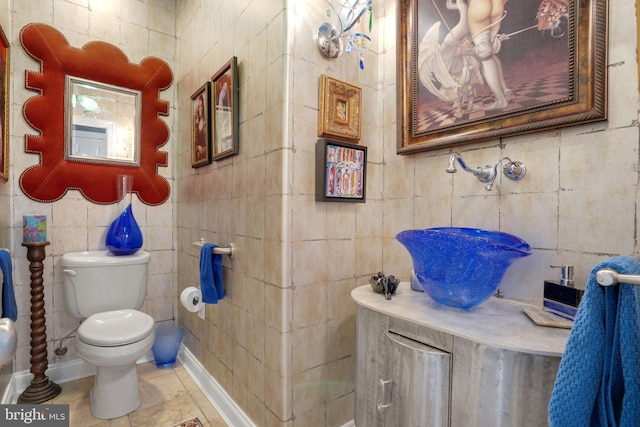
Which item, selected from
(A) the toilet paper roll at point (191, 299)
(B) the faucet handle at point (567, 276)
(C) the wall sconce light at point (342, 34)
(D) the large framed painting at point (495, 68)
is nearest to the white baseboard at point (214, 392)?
(A) the toilet paper roll at point (191, 299)

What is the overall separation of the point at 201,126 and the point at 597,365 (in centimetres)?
212

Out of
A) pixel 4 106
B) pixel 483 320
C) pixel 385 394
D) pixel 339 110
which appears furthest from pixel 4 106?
pixel 483 320

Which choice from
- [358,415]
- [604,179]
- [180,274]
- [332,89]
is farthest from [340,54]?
[180,274]

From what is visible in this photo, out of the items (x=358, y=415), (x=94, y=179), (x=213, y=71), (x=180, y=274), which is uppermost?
(x=213, y=71)

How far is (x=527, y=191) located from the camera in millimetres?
1095

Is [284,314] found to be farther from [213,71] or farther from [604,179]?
[213,71]

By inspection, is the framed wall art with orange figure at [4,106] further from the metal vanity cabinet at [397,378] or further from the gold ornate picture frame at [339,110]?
the metal vanity cabinet at [397,378]

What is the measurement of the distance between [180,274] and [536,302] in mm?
2309

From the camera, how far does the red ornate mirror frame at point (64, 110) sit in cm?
195

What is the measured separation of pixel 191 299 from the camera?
1.81 meters

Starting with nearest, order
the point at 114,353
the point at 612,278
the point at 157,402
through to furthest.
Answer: the point at 612,278, the point at 114,353, the point at 157,402

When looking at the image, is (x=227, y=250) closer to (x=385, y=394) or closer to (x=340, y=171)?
(x=340, y=171)

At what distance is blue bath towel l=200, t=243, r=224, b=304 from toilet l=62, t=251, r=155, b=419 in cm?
44

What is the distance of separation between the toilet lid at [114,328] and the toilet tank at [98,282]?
3.8 inches
